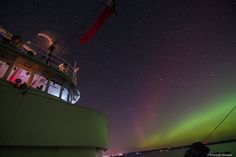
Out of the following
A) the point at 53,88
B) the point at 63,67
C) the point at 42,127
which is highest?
the point at 63,67

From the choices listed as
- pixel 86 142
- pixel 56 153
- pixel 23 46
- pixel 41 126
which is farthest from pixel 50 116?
pixel 23 46

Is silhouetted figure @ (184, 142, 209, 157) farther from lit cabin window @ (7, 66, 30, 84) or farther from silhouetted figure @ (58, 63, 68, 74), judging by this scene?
silhouetted figure @ (58, 63, 68, 74)

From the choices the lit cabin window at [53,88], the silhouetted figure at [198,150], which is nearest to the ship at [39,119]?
the lit cabin window at [53,88]

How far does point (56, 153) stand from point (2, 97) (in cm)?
265

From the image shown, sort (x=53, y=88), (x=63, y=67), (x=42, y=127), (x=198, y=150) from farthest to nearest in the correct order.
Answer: (x=63, y=67), (x=53, y=88), (x=42, y=127), (x=198, y=150)

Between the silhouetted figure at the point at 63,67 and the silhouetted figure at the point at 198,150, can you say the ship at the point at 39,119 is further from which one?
the silhouetted figure at the point at 198,150

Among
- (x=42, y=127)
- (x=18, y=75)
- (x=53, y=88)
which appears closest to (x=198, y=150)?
(x=42, y=127)

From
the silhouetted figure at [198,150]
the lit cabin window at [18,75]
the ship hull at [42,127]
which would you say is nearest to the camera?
the silhouetted figure at [198,150]

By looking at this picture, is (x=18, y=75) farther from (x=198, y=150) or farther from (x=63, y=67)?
(x=198, y=150)

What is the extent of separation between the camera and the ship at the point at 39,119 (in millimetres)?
4838

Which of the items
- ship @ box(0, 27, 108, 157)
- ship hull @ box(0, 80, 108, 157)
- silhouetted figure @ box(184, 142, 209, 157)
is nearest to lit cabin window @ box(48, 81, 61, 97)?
ship @ box(0, 27, 108, 157)

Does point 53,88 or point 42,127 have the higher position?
point 53,88

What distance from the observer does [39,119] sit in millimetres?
5375

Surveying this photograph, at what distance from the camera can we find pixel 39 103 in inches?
219
